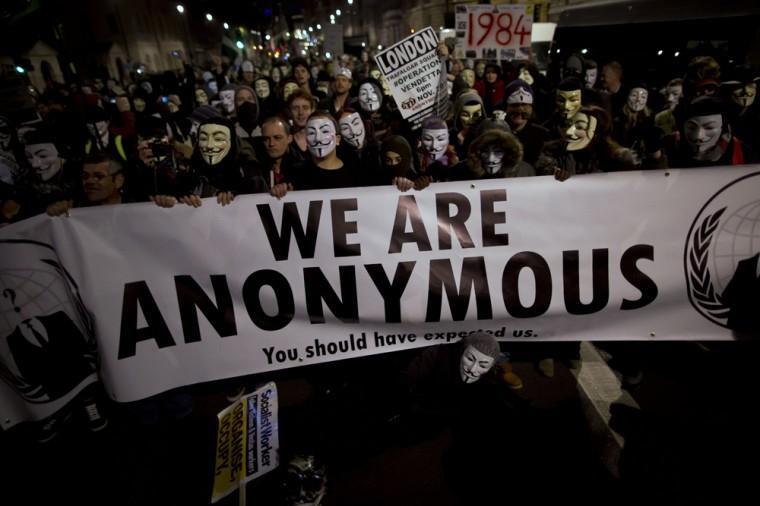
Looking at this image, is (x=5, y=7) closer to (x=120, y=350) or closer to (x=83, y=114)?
(x=83, y=114)

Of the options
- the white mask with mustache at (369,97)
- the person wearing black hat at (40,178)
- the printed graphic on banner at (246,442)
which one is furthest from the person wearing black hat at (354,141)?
the person wearing black hat at (40,178)

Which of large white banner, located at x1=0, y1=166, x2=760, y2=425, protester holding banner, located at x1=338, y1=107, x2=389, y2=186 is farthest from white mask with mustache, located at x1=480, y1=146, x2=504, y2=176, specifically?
protester holding banner, located at x1=338, y1=107, x2=389, y2=186

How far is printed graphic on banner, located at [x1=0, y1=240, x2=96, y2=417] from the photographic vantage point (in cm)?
248

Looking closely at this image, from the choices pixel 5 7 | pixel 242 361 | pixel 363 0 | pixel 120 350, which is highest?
pixel 363 0

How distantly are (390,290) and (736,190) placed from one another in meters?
2.23

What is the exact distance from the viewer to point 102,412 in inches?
132

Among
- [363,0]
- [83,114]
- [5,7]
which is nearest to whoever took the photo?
[5,7]

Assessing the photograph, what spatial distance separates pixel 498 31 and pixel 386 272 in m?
5.78

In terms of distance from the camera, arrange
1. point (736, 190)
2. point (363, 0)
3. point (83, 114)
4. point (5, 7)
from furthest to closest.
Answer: point (363, 0), point (83, 114), point (5, 7), point (736, 190)

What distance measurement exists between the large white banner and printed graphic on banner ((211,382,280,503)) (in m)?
0.47

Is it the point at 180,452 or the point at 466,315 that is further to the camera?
the point at 180,452

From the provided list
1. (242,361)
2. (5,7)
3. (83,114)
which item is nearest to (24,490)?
(242,361)

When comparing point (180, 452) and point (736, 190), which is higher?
point (736, 190)

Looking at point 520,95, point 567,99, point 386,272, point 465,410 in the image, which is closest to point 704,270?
point 465,410
